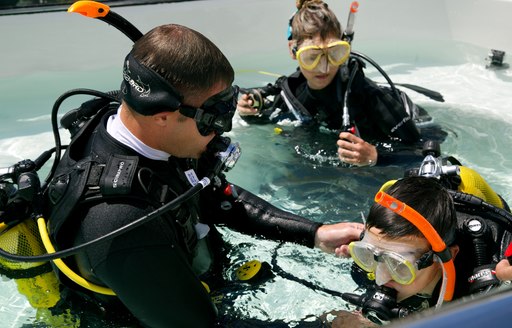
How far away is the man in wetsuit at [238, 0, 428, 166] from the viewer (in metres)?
3.39

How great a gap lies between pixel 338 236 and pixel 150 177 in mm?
865

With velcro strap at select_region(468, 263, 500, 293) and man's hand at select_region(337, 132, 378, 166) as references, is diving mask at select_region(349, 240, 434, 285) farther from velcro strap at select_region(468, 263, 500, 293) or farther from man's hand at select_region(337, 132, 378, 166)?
man's hand at select_region(337, 132, 378, 166)

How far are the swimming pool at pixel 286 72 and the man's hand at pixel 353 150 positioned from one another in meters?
0.18

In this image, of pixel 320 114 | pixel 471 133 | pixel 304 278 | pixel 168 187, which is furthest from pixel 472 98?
pixel 168 187

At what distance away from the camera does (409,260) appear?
1903mm

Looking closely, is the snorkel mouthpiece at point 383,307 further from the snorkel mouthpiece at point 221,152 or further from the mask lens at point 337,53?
the mask lens at point 337,53

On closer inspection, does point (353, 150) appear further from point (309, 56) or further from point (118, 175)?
point (118, 175)

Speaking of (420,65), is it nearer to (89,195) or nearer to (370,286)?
(370,286)

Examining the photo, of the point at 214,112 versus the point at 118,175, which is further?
the point at 214,112

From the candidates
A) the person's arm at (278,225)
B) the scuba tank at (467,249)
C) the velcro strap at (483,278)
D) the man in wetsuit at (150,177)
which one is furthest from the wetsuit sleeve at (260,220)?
the velcro strap at (483,278)

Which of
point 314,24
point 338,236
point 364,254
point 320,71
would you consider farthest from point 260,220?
point 314,24

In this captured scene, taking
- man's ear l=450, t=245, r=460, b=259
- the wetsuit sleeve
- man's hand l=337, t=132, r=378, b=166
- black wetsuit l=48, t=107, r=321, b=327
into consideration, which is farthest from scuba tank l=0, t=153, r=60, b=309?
man's hand l=337, t=132, r=378, b=166

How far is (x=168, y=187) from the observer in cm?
175

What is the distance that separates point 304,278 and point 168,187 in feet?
3.45
